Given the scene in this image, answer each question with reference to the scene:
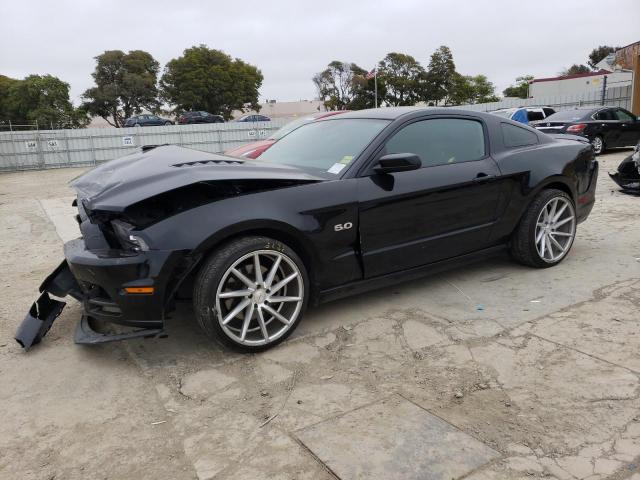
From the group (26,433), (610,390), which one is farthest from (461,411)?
(26,433)

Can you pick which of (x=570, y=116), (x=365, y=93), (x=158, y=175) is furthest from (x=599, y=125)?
(x=365, y=93)

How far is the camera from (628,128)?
1383 cm

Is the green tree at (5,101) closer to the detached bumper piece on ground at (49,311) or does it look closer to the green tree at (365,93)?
the green tree at (365,93)

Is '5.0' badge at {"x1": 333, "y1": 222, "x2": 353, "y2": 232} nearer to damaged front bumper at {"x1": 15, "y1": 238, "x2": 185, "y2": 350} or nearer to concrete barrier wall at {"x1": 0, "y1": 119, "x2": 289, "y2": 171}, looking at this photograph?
damaged front bumper at {"x1": 15, "y1": 238, "x2": 185, "y2": 350}

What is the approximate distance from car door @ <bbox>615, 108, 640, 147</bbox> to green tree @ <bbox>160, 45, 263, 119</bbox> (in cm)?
4808

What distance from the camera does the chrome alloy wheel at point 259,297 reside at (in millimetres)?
2969

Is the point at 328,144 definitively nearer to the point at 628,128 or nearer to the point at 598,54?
the point at 628,128

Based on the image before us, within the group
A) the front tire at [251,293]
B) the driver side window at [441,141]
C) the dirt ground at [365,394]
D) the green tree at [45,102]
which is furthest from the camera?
the green tree at [45,102]

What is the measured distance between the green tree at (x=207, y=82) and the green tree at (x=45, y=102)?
11452mm

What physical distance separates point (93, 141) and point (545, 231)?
2026 cm

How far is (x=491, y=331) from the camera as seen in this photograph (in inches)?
131

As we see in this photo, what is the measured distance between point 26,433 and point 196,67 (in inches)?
2290

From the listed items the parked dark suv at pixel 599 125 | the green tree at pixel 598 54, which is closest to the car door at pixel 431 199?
the parked dark suv at pixel 599 125

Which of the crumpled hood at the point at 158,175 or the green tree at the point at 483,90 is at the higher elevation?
the green tree at the point at 483,90
